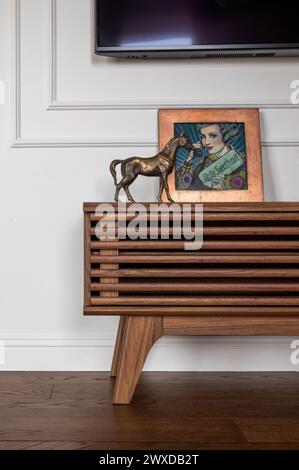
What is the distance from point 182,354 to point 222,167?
1.70ft

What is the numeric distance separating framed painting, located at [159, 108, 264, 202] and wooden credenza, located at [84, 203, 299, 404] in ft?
0.91

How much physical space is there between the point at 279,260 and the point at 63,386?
59 centimetres

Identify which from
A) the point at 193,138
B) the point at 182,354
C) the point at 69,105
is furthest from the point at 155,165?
the point at 182,354

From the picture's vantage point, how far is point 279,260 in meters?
1.07

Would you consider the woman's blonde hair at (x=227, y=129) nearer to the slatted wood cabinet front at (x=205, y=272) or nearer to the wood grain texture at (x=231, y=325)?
the slatted wood cabinet front at (x=205, y=272)

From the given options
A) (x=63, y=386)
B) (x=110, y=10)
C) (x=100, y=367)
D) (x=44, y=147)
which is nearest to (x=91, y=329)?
(x=100, y=367)

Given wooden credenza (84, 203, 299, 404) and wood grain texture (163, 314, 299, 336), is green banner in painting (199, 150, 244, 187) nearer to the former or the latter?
wooden credenza (84, 203, 299, 404)

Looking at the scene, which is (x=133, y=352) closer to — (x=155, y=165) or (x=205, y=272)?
(x=205, y=272)

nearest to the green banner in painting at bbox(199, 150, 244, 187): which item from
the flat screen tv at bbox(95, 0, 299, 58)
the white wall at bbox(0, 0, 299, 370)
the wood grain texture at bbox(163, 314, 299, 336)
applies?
the white wall at bbox(0, 0, 299, 370)

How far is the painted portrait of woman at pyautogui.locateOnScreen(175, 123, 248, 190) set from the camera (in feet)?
4.43

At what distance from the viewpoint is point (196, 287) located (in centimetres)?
106

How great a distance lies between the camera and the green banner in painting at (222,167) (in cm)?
135
